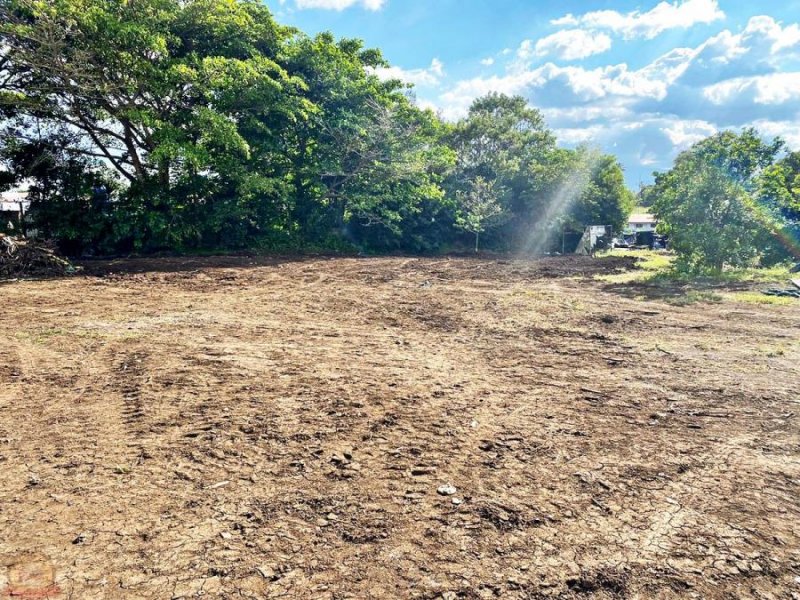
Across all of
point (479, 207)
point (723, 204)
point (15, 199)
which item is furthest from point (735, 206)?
point (15, 199)

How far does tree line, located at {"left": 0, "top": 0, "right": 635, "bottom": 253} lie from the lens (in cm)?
1210

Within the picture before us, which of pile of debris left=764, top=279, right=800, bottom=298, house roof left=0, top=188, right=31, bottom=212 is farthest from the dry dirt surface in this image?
house roof left=0, top=188, right=31, bottom=212

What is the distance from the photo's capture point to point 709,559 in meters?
2.29

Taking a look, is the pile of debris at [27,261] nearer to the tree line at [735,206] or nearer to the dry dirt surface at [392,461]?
the dry dirt surface at [392,461]

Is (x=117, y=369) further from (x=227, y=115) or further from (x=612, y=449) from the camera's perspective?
(x=227, y=115)

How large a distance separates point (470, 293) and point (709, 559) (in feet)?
25.4

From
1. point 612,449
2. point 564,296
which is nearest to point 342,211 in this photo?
point 564,296

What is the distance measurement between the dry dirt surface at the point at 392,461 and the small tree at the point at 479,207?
14991mm

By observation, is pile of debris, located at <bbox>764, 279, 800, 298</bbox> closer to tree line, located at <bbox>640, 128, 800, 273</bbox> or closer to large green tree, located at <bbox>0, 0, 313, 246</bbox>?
tree line, located at <bbox>640, 128, 800, 273</bbox>

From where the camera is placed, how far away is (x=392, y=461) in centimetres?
314

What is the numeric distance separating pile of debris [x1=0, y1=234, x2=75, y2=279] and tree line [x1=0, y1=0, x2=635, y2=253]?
371cm

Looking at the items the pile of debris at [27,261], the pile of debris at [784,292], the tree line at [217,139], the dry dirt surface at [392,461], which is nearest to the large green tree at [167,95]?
the tree line at [217,139]

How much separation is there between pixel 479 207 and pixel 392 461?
19.2 m

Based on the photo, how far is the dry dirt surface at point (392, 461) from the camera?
7.14 ft
